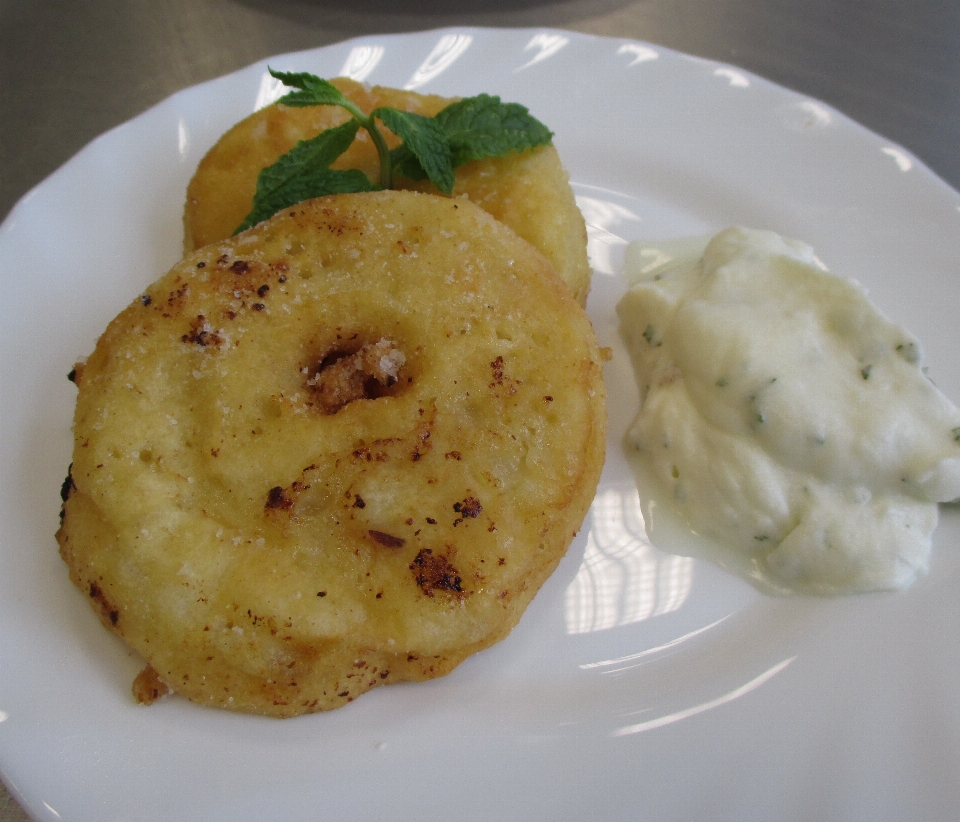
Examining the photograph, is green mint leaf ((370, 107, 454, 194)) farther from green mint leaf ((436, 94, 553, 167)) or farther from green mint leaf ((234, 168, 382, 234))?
green mint leaf ((234, 168, 382, 234))

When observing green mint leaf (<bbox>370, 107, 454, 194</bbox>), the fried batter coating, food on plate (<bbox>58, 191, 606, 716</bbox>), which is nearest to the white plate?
food on plate (<bbox>58, 191, 606, 716</bbox>)

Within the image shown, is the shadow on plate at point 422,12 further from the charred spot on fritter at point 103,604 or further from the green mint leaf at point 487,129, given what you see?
the charred spot on fritter at point 103,604

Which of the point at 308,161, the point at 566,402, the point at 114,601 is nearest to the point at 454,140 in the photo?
the point at 308,161

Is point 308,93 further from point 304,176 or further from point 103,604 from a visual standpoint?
point 103,604

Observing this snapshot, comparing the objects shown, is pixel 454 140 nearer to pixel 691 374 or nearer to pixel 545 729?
pixel 691 374

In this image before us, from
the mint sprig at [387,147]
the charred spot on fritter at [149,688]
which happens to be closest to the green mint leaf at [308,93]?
the mint sprig at [387,147]
